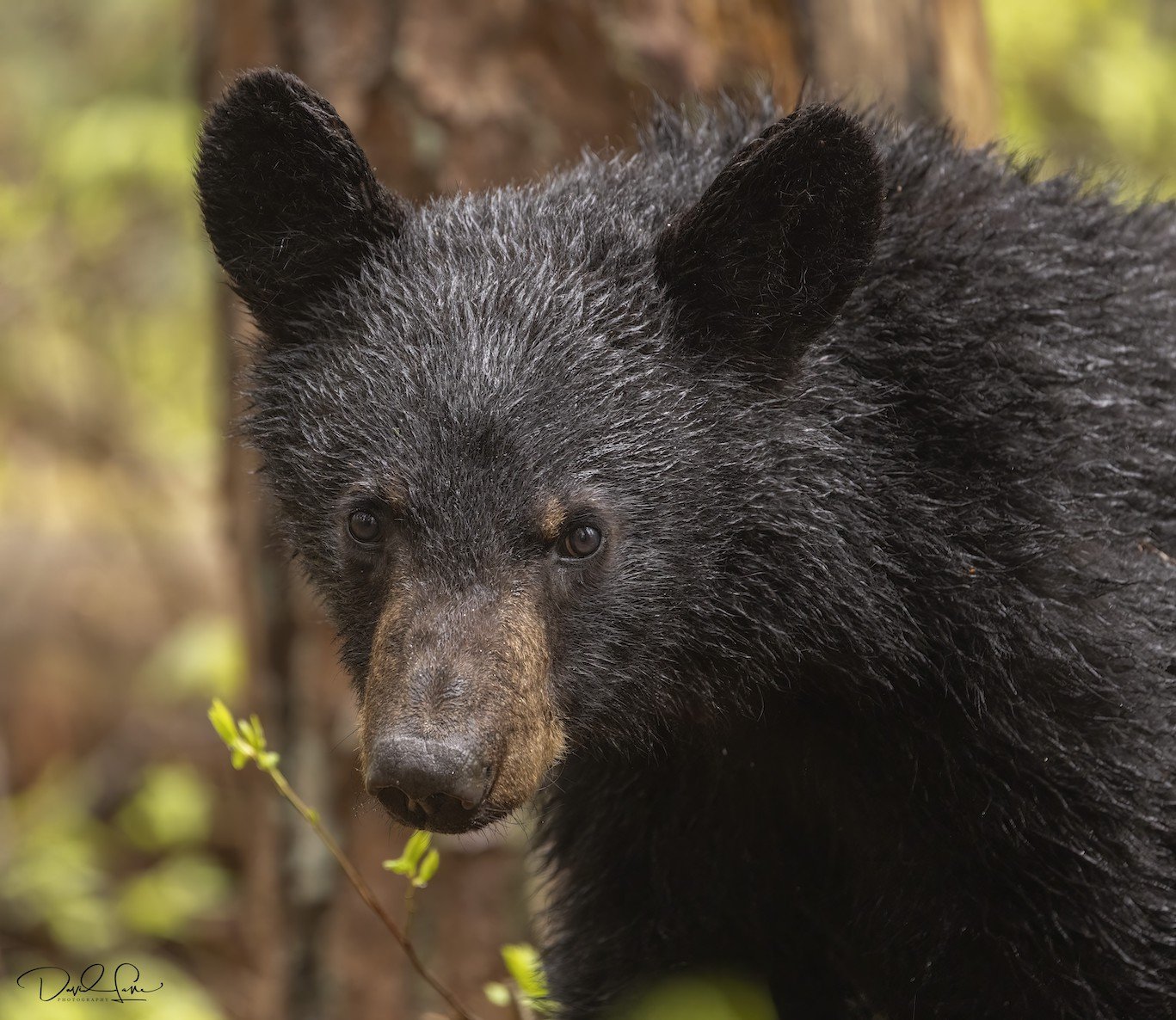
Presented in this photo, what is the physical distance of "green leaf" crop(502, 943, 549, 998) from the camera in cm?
399

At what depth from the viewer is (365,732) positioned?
3084 millimetres

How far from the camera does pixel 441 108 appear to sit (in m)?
5.64

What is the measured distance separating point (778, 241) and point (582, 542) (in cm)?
87

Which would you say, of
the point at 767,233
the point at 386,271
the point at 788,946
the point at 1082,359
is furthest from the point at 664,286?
the point at 788,946

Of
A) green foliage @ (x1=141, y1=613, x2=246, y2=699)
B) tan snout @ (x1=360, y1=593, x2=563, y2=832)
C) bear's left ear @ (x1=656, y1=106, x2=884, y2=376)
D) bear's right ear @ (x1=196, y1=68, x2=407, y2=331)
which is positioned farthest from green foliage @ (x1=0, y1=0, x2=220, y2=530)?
tan snout @ (x1=360, y1=593, x2=563, y2=832)

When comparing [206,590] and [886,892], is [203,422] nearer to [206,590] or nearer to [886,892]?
[206,590]

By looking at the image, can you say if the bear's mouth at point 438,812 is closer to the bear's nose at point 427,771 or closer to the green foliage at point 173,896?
the bear's nose at point 427,771

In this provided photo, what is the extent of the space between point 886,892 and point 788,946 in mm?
492

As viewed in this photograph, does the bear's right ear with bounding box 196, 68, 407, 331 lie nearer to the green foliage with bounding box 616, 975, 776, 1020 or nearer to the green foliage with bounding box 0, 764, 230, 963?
the green foliage with bounding box 616, 975, 776, 1020

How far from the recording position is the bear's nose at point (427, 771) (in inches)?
111

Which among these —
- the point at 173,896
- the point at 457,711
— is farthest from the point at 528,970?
the point at 173,896

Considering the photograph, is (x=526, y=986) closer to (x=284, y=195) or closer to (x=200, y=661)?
(x=284, y=195)

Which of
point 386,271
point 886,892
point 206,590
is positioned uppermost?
point 386,271

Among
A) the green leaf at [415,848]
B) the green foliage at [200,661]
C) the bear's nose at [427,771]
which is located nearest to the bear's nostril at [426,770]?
the bear's nose at [427,771]
